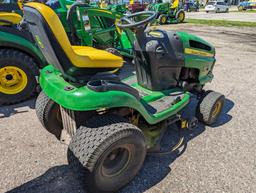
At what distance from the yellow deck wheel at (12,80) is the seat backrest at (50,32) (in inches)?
88.7

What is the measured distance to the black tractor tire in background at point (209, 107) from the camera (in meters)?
3.00

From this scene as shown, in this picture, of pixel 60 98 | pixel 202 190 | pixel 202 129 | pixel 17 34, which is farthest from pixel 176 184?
pixel 17 34

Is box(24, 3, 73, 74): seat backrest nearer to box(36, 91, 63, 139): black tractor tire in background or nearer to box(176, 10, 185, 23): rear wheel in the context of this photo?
box(36, 91, 63, 139): black tractor tire in background

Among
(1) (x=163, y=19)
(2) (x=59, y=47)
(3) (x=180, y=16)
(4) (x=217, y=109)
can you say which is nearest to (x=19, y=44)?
(2) (x=59, y=47)

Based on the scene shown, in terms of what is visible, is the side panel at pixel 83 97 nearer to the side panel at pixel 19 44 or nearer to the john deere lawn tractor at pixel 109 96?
the john deere lawn tractor at pixel 109 96

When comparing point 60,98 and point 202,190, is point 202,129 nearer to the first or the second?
point 202,190

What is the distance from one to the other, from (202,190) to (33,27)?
1985 mm

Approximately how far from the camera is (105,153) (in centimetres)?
180

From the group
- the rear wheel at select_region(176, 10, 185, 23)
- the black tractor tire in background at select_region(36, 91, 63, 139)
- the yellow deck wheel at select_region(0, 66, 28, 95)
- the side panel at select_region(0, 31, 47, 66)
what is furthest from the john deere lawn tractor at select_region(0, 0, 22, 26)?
→ the rear wheel at select_region(176, 10, 185, 23)

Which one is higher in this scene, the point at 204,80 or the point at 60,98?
the point at 60,98

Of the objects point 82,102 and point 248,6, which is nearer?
point 82,102

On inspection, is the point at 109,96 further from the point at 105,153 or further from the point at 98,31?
the point at 98,31

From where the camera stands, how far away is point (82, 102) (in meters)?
1.74

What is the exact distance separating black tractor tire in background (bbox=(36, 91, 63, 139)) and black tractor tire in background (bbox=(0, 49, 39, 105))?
4.55ft
